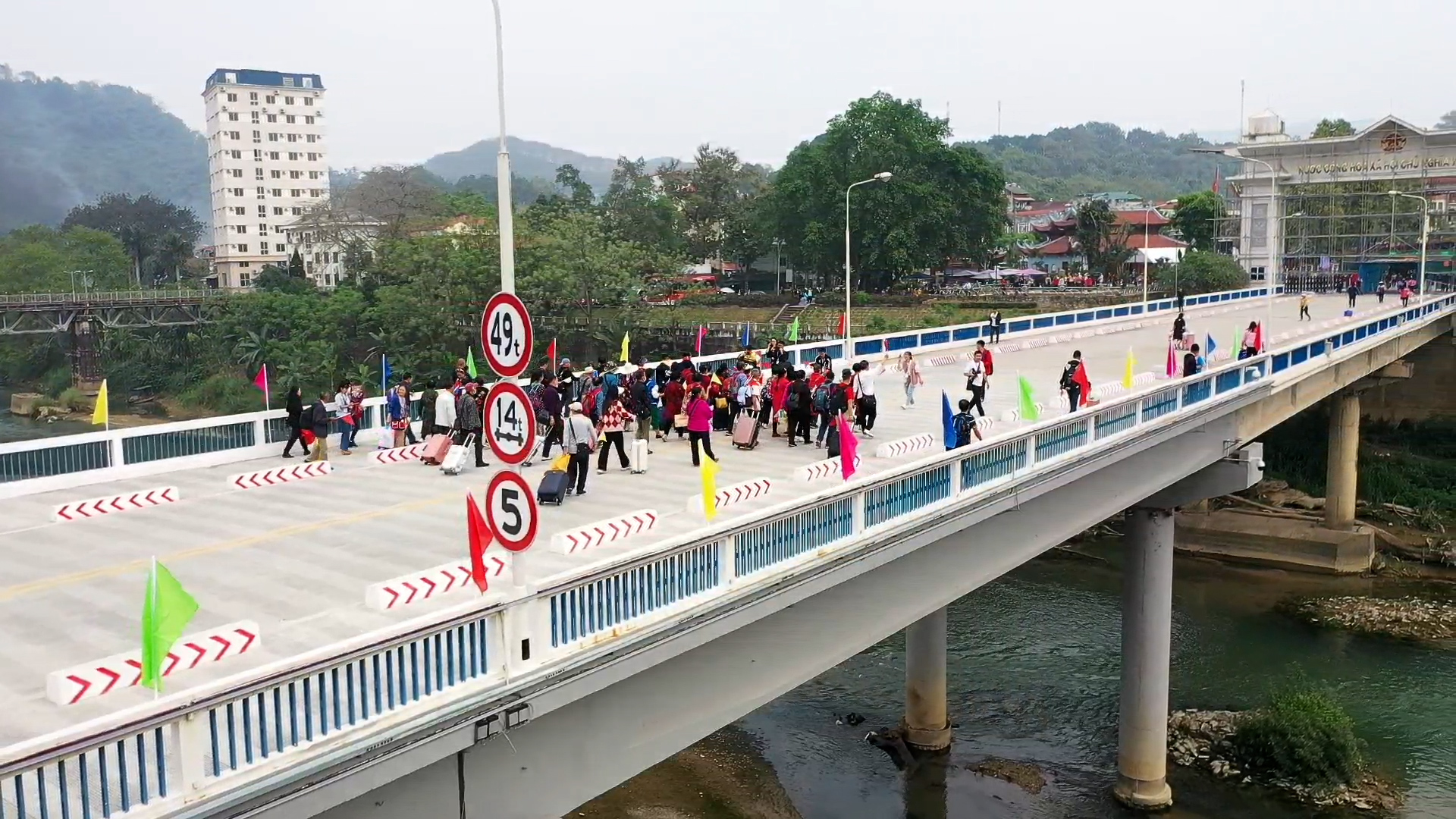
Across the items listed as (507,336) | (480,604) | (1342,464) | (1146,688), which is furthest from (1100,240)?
(480,604)

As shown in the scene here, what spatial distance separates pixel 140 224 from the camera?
130 meters

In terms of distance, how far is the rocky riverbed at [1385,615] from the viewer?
3269cm

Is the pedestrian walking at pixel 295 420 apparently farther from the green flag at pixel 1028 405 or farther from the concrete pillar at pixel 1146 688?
the concrete pillar at pixel 1146 688

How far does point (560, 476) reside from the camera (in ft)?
53.6

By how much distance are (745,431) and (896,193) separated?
2271 inches

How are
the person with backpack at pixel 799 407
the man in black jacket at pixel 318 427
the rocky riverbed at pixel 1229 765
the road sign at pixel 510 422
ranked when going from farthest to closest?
the rocky riverbed at pixel 1229 765
the person with backpack at pixel 799 407
the man in black jacket at pixel 318 427
the road sign at pixel 510 422

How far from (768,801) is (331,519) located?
11.2 metres

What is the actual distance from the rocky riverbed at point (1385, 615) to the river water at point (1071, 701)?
30.5 inches

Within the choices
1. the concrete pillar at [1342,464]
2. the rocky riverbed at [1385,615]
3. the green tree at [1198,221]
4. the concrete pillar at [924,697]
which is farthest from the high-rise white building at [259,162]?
the concrete pillar at [924,697]

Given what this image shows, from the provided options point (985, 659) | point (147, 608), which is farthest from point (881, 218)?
point (147, 608)

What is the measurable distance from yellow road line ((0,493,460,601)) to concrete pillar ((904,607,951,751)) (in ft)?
36.5

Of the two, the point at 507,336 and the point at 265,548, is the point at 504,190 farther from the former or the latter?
the point at 265,548

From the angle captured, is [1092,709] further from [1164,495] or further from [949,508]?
[949,508]

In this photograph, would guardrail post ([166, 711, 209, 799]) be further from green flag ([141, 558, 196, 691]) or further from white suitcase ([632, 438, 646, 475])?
white suitcase ([632, 438, 646, 475])
